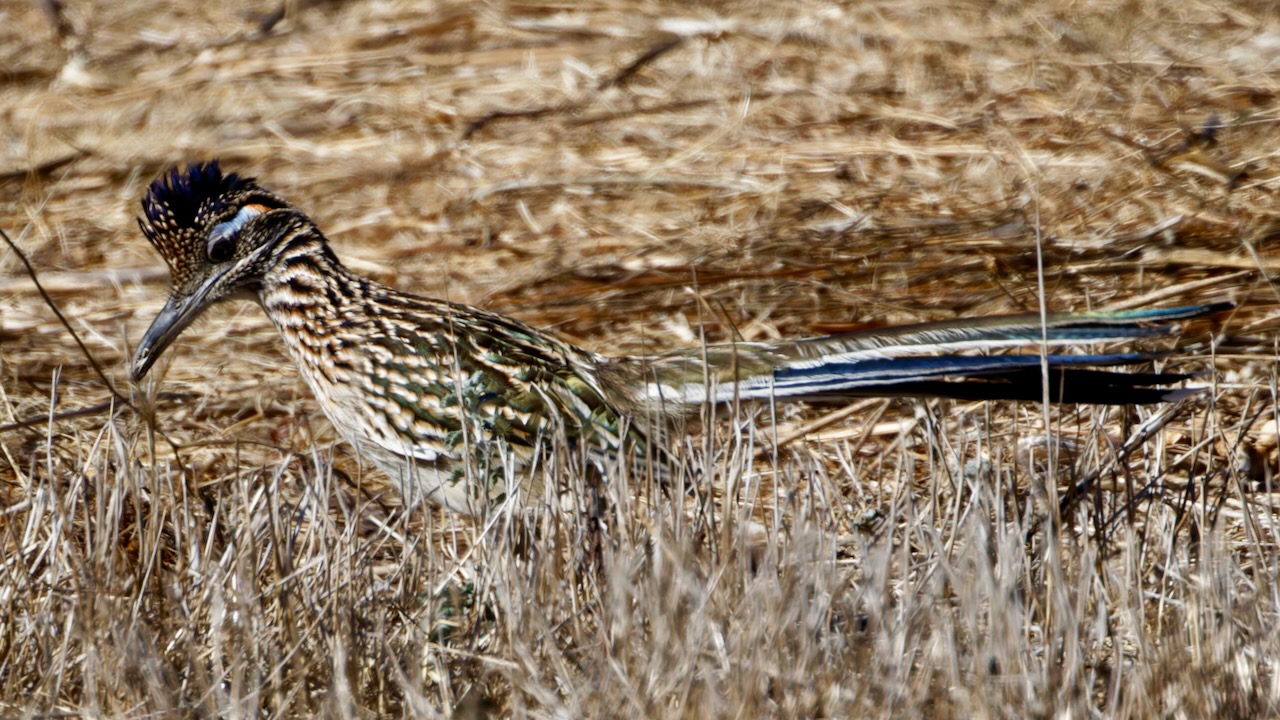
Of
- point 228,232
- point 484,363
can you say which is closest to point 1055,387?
point 484,363

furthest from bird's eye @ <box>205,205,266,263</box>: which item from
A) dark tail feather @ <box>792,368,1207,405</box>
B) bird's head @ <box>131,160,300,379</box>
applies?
dark tail feather @ <box>792,368,1207,405</box>

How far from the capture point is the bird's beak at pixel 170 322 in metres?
5.39

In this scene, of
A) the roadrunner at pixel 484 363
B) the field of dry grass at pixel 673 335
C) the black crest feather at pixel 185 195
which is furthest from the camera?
the black crest feather at pixel 185 195

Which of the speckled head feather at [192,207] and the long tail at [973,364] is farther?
the speckled head feather at [192,207]

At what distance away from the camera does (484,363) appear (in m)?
5.05

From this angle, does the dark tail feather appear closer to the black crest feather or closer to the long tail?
the long tail

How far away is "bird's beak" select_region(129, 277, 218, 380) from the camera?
539 cm

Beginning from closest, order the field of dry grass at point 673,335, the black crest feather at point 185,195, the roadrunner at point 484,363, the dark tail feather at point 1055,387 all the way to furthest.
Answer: the field of dry grass at point 673,335 → the dark tail feather at point 1055,387 → the roadrunner at point 484,363 → the black crest feather at point 185,195

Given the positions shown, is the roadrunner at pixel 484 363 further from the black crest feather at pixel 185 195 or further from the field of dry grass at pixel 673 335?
the field of dry grass at pixel 673 335

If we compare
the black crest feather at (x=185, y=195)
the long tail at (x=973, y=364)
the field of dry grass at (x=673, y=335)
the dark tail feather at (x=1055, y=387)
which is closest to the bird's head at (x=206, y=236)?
the black crest feather at (x=185, y=195)

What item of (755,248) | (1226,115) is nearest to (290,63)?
(755,248)

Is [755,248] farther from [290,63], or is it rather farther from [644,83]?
[290,63]

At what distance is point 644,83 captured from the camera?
920 cm

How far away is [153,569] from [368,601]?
531mm
